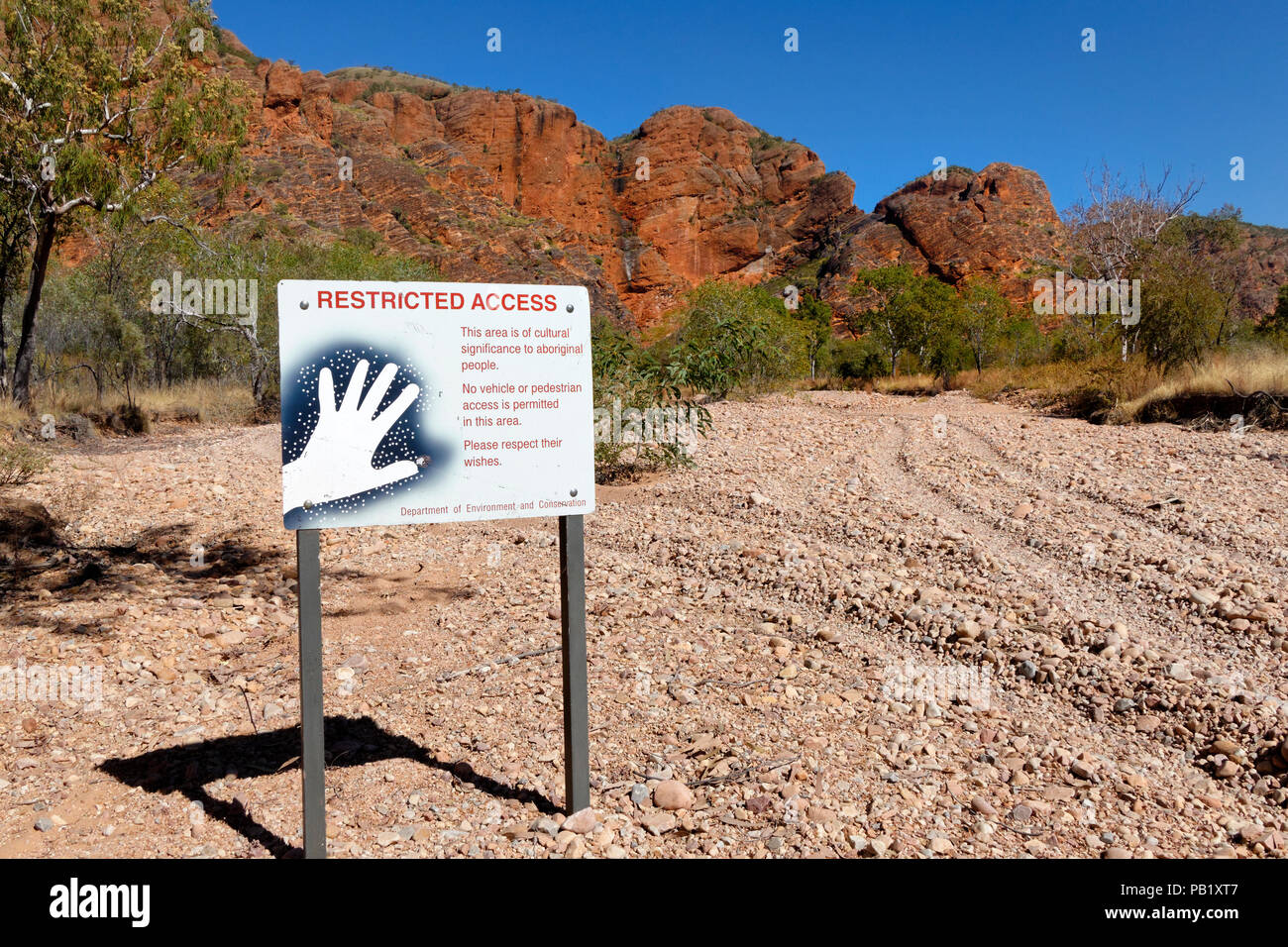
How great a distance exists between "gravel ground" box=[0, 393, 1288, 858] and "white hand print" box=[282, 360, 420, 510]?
3.62ft

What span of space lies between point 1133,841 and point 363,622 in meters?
3.67

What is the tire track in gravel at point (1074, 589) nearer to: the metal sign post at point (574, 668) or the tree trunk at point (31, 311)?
the metal sign post at point (574, 668)

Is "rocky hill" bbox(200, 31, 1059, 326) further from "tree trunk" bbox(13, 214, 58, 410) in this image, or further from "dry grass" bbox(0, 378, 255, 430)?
"tree trunk" bbox(13, 214, 58, 410)

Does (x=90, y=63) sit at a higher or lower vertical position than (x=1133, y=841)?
higher

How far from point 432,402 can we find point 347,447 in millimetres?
267

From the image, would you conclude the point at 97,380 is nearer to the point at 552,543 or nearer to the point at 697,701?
the point at 552,543

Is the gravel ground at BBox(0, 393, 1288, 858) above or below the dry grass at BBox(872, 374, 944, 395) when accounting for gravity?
below

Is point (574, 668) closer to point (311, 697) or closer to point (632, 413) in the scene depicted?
point (311, 697)

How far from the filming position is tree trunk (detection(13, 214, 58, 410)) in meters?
10.6

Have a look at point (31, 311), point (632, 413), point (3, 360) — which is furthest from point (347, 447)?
point (3, 360)

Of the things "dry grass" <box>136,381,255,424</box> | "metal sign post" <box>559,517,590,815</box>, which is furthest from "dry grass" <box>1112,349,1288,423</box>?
"dry grass" <box>136,381,255,424</box>

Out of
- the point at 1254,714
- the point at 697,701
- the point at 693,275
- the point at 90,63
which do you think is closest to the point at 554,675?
the point at 697,701

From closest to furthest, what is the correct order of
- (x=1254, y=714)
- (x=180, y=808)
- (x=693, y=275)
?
(x=180, y=808), (x=1254, y=714), (x=693, y=275)

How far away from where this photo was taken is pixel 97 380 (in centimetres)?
Answer: 1388
